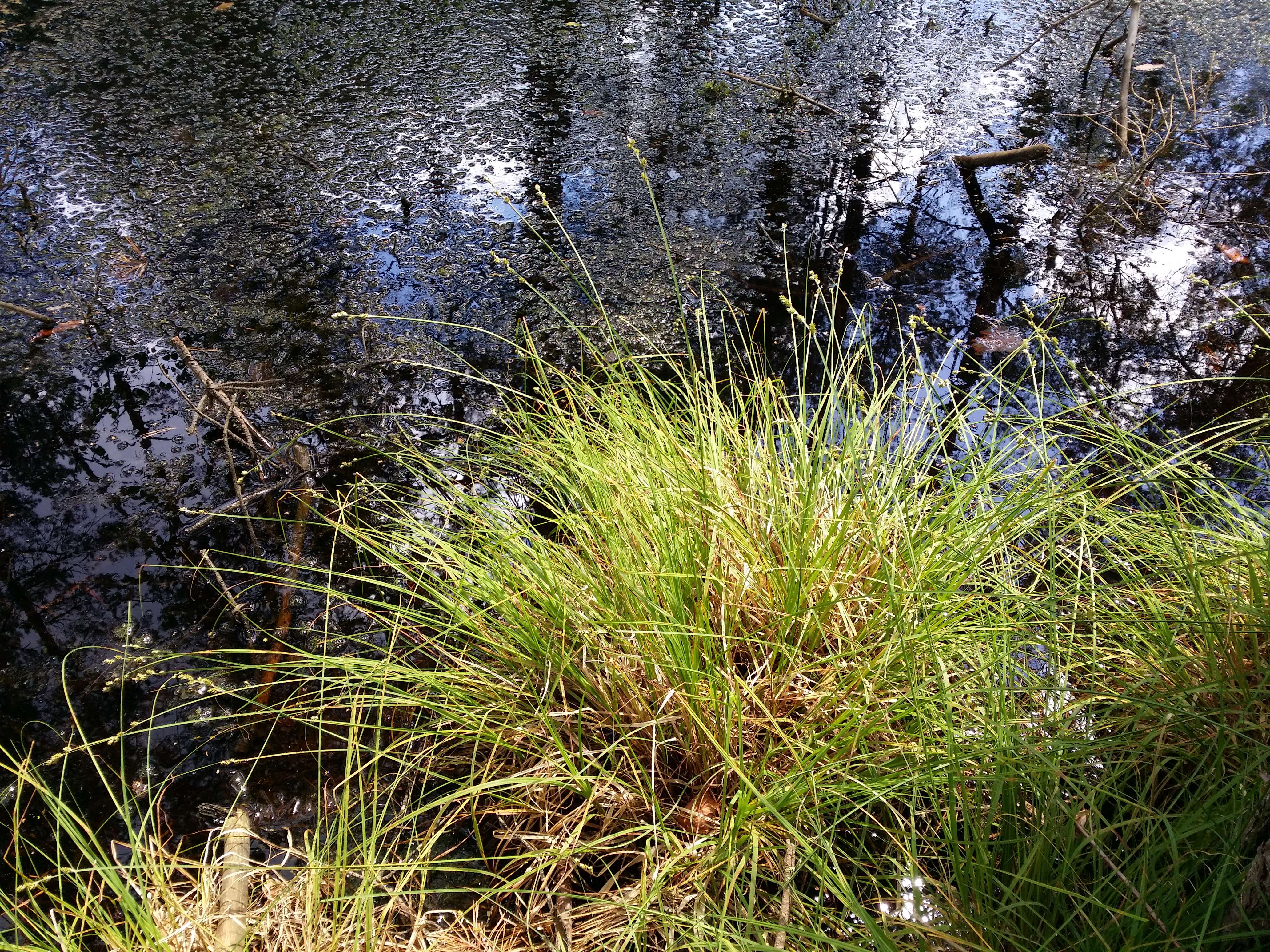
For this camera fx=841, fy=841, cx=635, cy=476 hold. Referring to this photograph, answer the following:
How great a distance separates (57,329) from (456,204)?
3.51 feet

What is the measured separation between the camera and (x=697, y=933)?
0.93 m

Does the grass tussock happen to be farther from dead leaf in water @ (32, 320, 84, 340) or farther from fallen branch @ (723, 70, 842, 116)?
fallen branch @ (723, 70, 842, 116)

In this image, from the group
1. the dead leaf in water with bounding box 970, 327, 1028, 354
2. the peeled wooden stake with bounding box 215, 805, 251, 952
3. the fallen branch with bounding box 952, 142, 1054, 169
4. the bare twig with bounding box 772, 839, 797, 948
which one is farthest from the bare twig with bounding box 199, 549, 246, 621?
the fallen branch with bounding box 952, 142, 1054, 169

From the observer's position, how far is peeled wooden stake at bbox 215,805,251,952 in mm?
1085

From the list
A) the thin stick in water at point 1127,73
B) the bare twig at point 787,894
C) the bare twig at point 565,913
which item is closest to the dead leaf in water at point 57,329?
the bare twig at point 565,913

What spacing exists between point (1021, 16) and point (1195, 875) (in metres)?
3.45

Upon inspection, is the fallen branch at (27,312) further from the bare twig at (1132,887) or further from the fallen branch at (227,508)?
the bare twig at (1132,887)

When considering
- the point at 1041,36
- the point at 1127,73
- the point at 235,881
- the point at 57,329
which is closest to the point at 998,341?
the point at 1127,73

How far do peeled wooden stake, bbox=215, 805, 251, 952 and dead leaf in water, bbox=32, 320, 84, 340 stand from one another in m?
1.38

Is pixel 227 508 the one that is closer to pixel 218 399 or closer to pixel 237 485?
pixel 237 485

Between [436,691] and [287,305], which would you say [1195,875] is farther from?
[287,305]

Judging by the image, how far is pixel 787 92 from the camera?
2.96 metres

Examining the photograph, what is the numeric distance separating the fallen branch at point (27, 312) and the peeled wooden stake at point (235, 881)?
4.64 feet

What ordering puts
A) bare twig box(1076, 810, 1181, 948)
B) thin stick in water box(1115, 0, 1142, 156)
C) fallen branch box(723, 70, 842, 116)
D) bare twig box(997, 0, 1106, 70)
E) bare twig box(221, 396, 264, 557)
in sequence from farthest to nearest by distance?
1. fallen branch box(723, 70, 842, 116)
2. bare twig box(997, 0, 1106, 70)
3. thin stick in water box(1115, 0, 1142, 156)
4. bare twig box(221, 396, 264, 557)
5. bare twig box(1076, 810, 1181, 948)
